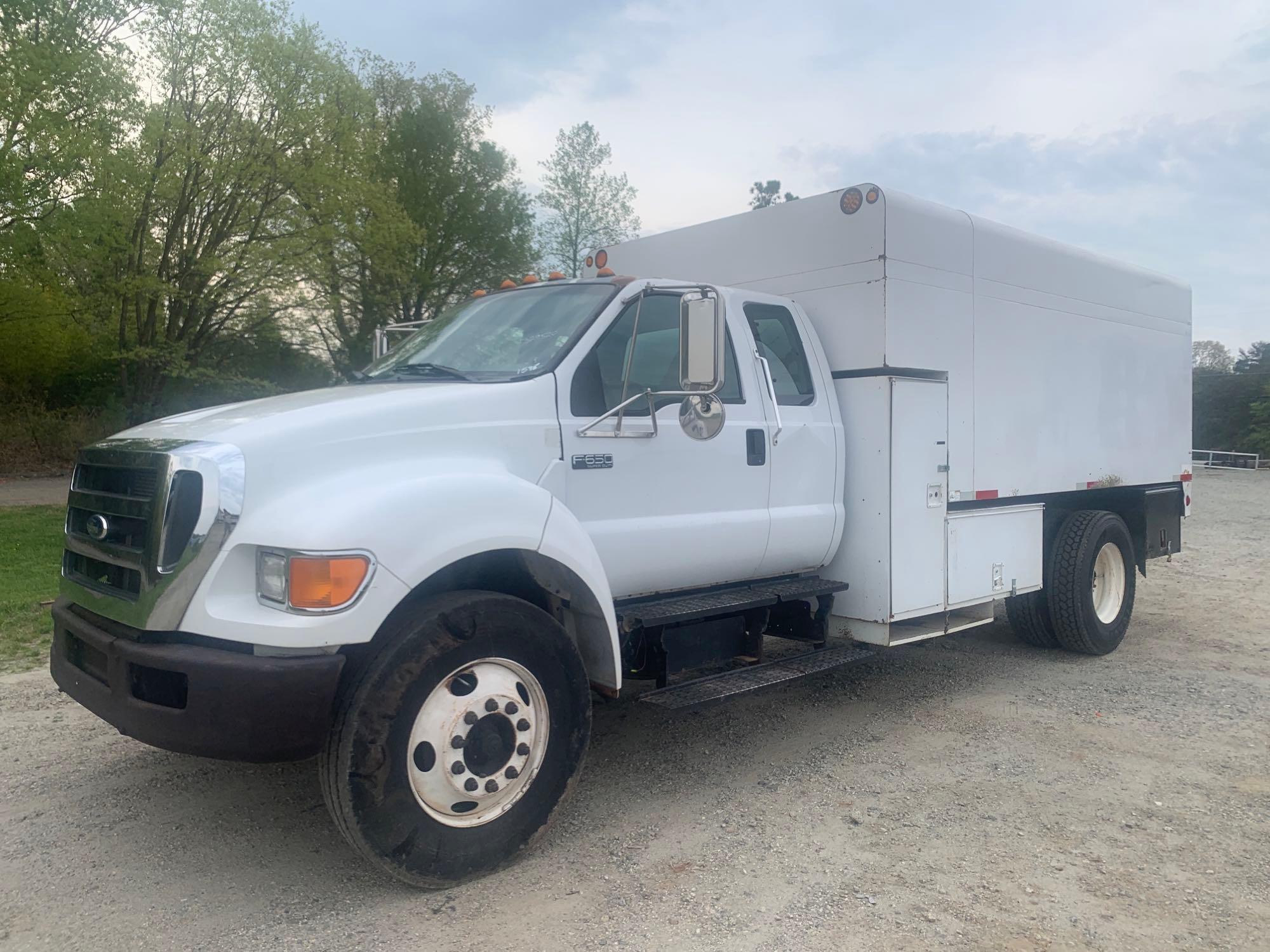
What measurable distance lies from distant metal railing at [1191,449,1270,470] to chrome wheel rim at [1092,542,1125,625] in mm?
35744

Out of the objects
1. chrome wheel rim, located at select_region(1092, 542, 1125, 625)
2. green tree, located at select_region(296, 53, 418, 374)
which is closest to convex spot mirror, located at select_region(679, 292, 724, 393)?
chrome wheel rim, located at select_region(1092, 542, 1125, 625)

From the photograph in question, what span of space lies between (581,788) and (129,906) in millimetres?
1961

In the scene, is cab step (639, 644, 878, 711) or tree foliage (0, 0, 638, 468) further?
tree foliage (0, 0, 638, 468)

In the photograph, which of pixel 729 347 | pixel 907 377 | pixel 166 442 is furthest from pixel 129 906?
pixel 907 377

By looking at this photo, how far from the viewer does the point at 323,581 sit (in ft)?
10.7

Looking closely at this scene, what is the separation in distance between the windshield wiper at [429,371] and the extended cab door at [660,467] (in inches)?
18.0

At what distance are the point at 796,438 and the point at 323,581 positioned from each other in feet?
9.01

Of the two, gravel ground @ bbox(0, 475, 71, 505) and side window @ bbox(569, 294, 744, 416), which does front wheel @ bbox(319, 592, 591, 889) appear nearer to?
side window @ bbox(569, 294, 744, 416)

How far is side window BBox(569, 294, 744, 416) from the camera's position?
4.36m

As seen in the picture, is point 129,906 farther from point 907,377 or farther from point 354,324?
point 354,324

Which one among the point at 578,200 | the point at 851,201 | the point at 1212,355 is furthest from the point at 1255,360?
the point at 851,201

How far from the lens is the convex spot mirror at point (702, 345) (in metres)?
4.05

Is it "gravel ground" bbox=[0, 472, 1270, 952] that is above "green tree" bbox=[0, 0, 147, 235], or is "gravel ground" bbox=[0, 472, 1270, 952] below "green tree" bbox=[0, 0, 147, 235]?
below

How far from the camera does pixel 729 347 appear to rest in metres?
5.02
